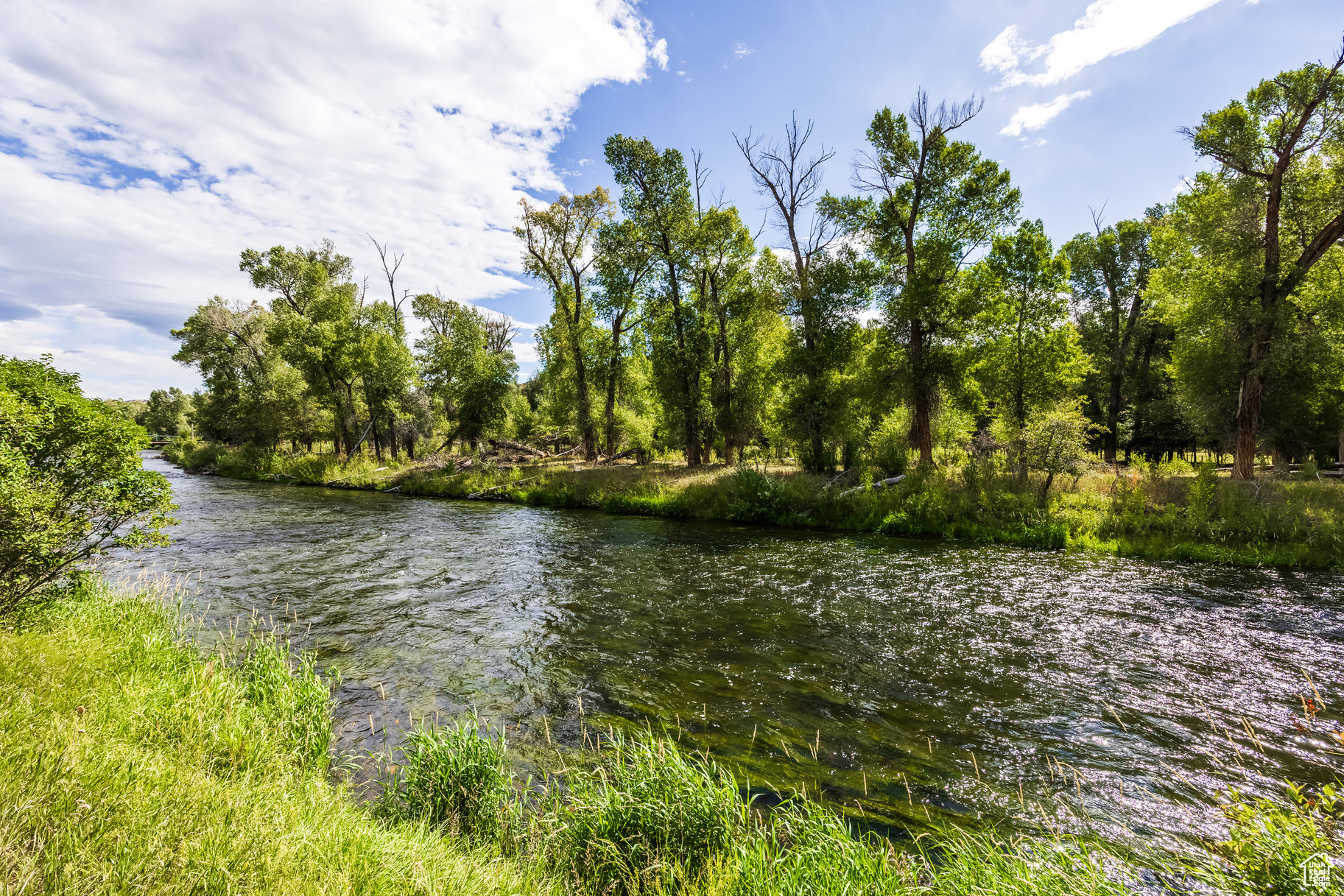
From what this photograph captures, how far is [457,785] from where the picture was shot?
207 inches

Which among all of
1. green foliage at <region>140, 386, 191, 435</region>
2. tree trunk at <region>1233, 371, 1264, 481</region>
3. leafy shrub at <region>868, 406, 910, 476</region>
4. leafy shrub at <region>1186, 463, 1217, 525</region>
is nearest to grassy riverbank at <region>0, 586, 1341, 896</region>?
leafy shrub at <region>1186, 463, 1217, 525</region>

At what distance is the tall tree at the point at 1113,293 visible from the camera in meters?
38.3

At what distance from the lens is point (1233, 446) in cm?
2594

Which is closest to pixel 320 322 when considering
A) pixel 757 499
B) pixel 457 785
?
pixel 757 499

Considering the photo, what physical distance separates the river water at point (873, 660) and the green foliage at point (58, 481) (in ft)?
12.1

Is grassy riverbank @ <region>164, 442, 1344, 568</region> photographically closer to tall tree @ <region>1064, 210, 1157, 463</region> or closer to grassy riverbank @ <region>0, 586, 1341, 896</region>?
grassy riverbank @ <region>0, 586, 1341, 896</region>

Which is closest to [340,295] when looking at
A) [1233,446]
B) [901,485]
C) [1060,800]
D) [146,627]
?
[146,627]

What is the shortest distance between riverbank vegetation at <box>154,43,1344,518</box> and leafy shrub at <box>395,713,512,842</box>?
59.8 feet

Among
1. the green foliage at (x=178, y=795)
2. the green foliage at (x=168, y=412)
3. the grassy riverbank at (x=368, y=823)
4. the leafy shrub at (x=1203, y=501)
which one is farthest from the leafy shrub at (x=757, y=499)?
the green foliage at (x=168, y=412)

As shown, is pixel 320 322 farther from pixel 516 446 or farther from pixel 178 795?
pixel 178 795

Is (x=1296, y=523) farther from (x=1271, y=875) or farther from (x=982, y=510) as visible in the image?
(x=1271, y=875)

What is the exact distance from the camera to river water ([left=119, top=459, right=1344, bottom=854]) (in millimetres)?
6078

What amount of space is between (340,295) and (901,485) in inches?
1871

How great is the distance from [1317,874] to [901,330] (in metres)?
25.3
